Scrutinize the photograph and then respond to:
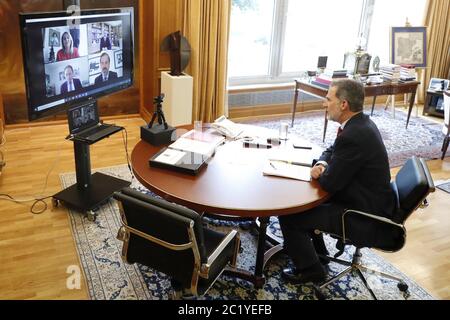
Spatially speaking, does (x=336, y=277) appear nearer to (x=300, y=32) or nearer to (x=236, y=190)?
(x=236, y=190)

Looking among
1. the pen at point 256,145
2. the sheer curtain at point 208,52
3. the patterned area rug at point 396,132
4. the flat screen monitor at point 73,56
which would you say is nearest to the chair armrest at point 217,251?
the pen at point 256,145

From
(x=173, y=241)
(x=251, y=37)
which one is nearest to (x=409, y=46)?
(x=251, y=37)

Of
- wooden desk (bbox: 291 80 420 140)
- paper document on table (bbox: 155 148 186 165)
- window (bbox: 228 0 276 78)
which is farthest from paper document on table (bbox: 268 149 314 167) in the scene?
window (bbox: 228 0 276 78)

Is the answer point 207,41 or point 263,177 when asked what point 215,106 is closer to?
point 207,41

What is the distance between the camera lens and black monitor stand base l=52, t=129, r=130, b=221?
3.08 m

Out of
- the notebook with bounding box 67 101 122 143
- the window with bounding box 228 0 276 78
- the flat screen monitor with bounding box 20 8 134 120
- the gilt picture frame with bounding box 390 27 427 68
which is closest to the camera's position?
the flat screen monitor with bounding box 20 8 134 120

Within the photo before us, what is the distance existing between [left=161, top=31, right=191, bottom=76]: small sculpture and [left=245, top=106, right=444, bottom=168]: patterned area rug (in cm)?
125

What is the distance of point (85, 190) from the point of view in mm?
3248

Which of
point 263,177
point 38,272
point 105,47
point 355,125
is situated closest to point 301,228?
point 263,177

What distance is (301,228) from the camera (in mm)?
2387

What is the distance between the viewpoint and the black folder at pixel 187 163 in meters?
2.34

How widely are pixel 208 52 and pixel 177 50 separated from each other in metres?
0.41

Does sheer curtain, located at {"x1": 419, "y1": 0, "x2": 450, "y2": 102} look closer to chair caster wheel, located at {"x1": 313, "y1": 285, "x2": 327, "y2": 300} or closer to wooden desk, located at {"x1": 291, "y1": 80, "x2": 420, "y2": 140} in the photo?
wooden desk, located at {"x1": 291, "y1": 80, "x2": 420, "y2": 140}

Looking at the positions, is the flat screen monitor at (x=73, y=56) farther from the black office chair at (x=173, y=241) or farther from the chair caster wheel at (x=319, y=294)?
the chair caster wheel at (x=319, y=294)
